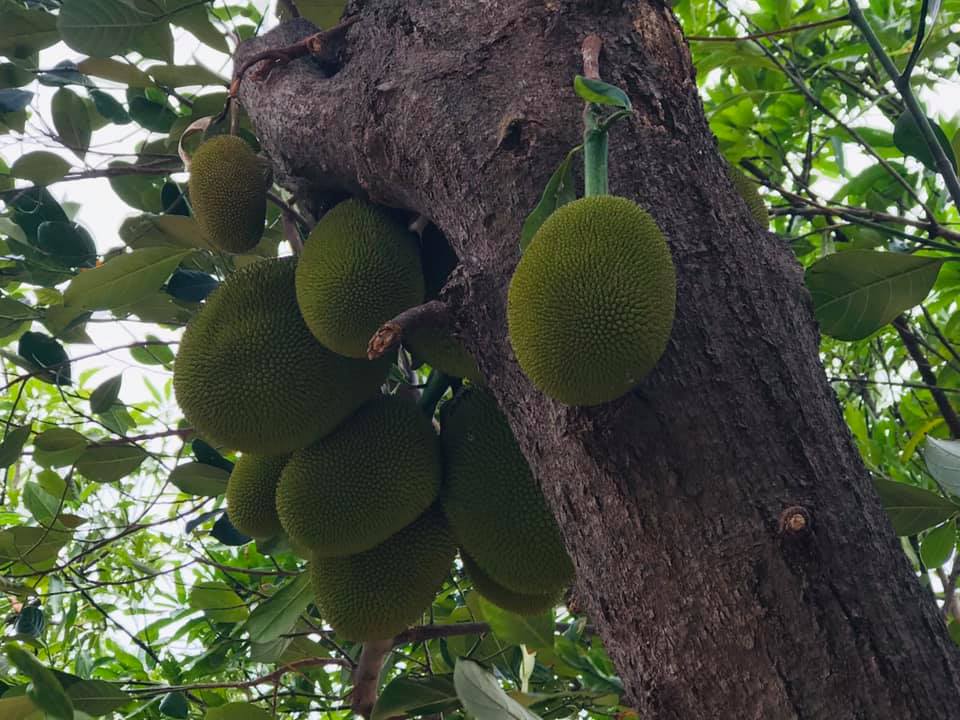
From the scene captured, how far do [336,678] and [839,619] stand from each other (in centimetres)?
179

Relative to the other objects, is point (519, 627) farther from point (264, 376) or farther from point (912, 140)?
point (912, 140)

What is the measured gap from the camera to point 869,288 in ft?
2.95

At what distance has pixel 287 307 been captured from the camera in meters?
1.09

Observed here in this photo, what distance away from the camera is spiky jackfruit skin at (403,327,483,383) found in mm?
1006

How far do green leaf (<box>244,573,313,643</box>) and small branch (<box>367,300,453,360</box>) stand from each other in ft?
2.26

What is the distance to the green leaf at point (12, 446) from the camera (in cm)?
137

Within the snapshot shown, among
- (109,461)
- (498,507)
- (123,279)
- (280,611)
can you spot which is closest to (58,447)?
(109,461)

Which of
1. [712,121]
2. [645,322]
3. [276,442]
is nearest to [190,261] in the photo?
[276,442]

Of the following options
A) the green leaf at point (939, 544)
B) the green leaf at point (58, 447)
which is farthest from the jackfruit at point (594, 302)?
the green leaf at point (58, 447)

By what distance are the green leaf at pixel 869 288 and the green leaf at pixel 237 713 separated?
Result: 0.80m

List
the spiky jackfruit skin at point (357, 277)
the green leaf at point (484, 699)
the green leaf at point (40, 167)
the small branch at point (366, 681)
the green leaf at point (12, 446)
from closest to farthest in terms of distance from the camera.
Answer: the green leaf at point (484, 699), the spiky jackfruit skin at point (357, 277), the small branch at point (366, 681), the green leaf at point (12, 446), the green leaf at point (40, 167)

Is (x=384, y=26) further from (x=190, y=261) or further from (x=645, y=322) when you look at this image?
(x=190, y=261)

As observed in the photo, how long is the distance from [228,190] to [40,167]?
24.4 inches

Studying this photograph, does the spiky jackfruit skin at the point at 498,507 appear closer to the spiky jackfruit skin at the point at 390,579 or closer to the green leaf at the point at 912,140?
the spiky jackfruit skin at the point at 390,579
